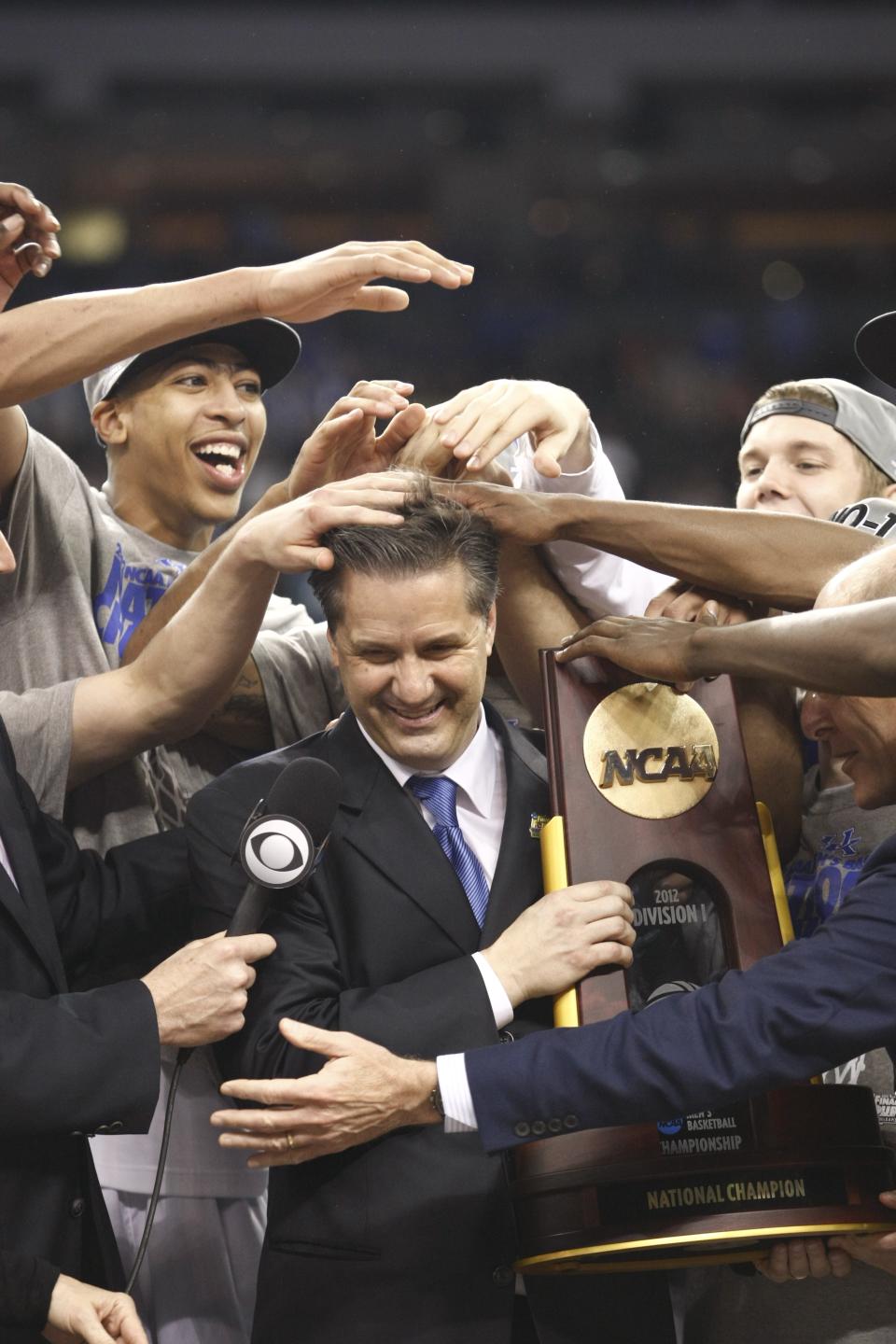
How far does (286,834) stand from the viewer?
1.44m

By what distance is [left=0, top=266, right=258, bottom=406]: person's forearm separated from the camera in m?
1.94

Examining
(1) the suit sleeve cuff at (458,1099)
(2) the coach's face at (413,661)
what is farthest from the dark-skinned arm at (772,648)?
(1) the suit sleeve cuff at (458,1099)

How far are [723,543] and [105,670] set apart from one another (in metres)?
0.88

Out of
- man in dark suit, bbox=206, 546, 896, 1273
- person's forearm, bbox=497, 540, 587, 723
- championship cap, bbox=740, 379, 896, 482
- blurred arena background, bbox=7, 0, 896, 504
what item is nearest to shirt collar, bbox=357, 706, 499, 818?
person's forearm, bbox=497, 540, 587, 723

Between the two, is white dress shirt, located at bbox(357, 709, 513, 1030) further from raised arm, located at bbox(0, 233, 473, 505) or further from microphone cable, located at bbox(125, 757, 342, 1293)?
raised arm, located at bbox(0, 233, 473, 505)

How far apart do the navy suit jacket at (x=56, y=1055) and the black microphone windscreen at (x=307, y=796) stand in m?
0.27

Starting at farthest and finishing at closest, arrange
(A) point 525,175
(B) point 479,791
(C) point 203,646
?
(A) point 525,175 < (C) point 203,646 < (B) point 479,791

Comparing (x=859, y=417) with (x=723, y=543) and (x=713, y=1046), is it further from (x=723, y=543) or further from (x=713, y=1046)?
(x=713, y=1046)

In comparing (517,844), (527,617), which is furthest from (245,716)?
(517,844)

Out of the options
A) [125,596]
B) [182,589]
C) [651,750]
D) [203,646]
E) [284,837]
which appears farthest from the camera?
[125,596]

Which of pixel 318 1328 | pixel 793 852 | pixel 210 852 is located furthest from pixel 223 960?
pixel 793 852

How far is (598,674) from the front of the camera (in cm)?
172

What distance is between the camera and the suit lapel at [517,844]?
1.69m

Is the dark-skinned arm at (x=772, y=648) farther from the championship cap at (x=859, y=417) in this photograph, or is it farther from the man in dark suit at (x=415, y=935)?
the championship cap at (x=859, y=417)
